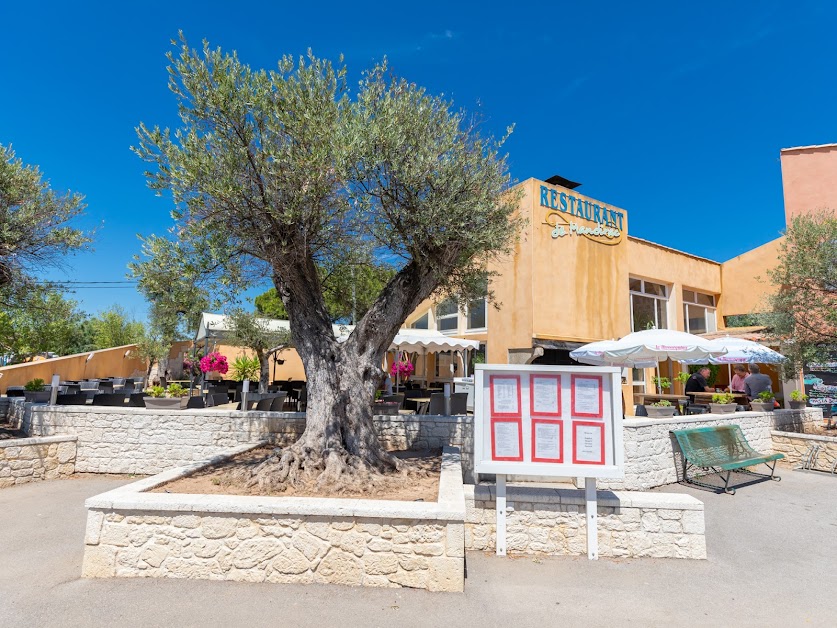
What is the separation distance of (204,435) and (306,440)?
9.71 ft

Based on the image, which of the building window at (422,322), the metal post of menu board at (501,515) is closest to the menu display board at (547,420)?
the metal post of menu board at (501,515)

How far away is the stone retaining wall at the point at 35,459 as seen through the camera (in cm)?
717

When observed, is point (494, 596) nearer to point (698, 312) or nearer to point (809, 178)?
point (698, 312)

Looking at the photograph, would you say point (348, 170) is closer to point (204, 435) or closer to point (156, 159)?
point (156, 159)

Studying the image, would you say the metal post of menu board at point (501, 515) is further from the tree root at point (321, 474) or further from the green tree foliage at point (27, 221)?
the green tree foliage at point (27, 221)

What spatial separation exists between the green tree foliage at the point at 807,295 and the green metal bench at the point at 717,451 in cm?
426

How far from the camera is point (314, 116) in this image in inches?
213

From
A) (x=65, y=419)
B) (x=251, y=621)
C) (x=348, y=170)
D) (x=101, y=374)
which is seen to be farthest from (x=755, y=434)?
(x=101, y=374)

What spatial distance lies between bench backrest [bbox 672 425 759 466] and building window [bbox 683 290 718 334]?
11120 millimetres

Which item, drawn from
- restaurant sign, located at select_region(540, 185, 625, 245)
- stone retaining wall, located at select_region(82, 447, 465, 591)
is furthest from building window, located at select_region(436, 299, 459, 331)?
stone retaining wall, located at select_region(82, 447, 465, 591)

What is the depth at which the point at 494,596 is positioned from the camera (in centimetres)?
384

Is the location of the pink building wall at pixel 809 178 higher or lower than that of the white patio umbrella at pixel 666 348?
higher

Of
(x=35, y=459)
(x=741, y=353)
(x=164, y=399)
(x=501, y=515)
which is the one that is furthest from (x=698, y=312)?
(x=35, y=459)

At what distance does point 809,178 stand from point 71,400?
73.5ft
